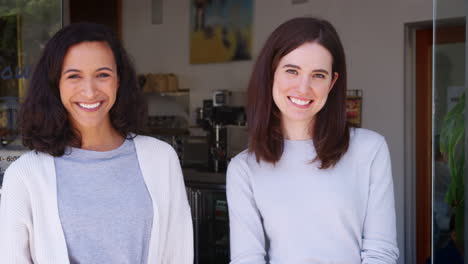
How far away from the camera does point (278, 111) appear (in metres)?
1.79

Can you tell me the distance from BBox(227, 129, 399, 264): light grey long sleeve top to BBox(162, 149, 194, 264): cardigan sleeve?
0.16m

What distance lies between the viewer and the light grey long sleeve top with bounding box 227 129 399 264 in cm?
158

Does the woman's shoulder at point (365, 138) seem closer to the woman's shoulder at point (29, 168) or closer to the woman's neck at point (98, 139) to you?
the woman's neck at point (98, 139)

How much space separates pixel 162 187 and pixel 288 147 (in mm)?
445

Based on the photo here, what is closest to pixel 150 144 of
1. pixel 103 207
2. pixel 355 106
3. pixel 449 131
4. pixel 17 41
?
pixel 103 207

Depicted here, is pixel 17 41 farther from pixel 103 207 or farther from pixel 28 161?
pixel 103 207

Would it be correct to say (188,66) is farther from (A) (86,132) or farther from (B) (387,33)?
(A) (86,132)

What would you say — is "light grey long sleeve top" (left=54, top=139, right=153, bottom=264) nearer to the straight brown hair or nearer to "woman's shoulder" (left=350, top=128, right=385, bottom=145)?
the straight brown hair

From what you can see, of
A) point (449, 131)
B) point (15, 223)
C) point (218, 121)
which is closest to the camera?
point (15, 223)

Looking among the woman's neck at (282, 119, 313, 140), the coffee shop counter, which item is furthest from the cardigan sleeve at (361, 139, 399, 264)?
the coffee shop counter

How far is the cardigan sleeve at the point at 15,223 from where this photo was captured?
147 centimetres

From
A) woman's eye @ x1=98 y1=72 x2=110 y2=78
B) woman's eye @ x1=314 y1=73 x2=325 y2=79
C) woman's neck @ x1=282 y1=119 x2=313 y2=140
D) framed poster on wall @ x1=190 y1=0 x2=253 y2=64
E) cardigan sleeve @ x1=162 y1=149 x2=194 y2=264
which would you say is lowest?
cardigan sleeve @ x1=162 y1=149 x2=194 y2=264

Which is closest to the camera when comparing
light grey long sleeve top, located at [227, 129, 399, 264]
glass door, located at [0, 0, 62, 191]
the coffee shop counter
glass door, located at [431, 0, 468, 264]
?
light grey long sleeve top, located at [227, 129, 399, 264]

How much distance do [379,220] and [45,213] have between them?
1.01 meters
